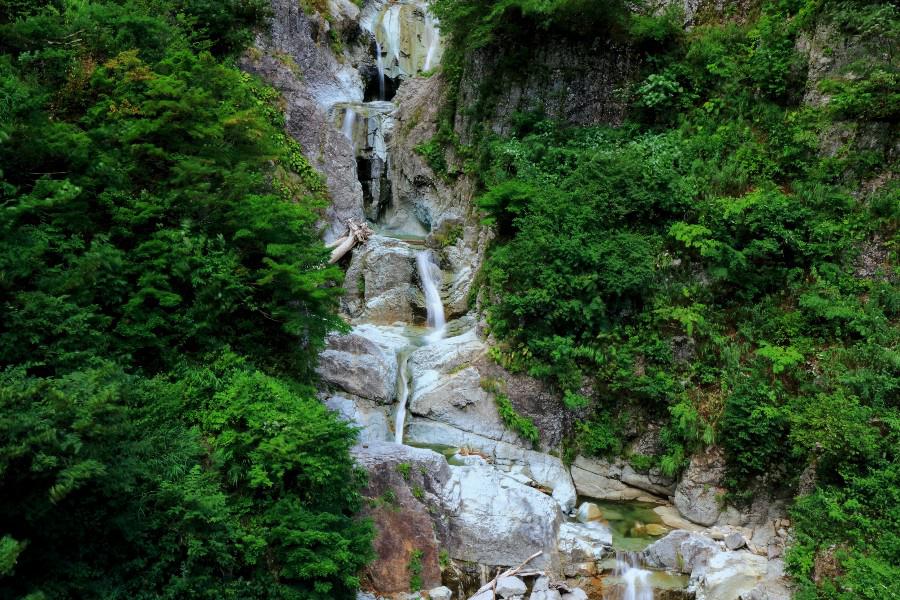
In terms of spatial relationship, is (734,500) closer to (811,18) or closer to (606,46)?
(811,18)

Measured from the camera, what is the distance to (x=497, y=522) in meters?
8.51

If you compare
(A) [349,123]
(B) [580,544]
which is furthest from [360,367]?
(A) [349,123]

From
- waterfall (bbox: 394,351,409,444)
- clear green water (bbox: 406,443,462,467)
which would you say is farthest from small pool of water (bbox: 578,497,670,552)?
waterfall (bbox: 394,351,409,444)

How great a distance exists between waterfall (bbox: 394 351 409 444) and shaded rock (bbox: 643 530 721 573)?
5.00m

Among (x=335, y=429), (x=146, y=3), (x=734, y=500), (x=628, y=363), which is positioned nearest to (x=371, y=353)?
(x=335, y=429)

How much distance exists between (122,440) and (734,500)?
31.5 feet

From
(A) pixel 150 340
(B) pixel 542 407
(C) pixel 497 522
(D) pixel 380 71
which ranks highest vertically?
(D) pixel 380 71

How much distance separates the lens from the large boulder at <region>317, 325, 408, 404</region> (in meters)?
10.8

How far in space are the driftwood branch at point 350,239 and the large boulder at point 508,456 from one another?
5.62 meters

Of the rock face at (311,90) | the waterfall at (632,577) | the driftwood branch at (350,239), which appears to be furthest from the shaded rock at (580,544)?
the rock face at (311,90)

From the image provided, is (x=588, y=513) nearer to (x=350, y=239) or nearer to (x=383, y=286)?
Answer: (x=383, y=286)

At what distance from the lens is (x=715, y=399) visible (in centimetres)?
977

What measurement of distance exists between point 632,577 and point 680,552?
914 millimetres

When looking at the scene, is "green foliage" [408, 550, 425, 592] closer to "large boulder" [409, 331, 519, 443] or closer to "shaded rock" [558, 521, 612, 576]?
"shaded rock" [558, 521, 612, 576]
